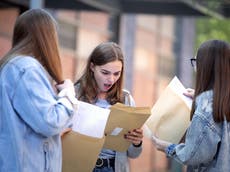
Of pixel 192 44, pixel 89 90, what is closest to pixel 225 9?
pixel 89 90

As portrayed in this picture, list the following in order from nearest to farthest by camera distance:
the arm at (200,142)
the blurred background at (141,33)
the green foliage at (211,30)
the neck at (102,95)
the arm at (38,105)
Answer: the arm at (38,105) < the arm at (200,142) < the neck at (102,95) < the blurred background at (141,33) < the green foliage at (211,30)

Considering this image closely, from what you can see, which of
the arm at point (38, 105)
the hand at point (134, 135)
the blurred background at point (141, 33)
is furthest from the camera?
the blurred background at point (141, 33)

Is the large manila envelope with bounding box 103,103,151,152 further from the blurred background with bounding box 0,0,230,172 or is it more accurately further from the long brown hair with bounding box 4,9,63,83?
the blurred background with bounding box 0,0,230,172

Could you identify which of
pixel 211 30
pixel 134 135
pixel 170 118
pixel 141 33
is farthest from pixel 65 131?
pixel 211 30

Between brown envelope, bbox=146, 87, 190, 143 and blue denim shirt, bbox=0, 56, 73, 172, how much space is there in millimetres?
1005

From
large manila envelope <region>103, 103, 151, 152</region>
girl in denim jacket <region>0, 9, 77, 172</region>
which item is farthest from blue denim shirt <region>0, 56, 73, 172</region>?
large manila envelope <region>103, 103, 151, 152</region>

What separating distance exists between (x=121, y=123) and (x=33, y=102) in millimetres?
783

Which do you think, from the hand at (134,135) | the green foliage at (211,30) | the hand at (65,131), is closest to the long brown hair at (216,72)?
the hand at (134,135)

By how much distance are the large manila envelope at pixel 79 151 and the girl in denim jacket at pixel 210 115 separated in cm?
53

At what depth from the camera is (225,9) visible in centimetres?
799

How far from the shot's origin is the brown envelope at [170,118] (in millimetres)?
4074

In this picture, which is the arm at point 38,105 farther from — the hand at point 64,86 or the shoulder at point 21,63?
the hand at point 64,86

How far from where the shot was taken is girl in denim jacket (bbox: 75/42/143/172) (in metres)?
4.02

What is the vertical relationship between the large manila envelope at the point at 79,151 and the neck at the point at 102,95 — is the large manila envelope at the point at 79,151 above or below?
below
